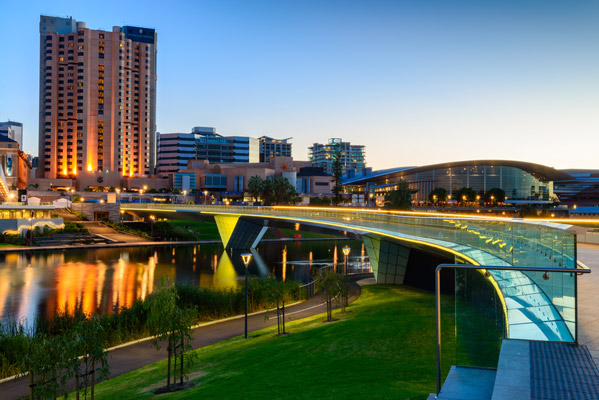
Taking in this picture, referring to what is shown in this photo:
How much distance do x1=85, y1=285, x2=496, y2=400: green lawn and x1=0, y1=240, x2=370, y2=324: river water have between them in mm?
11311

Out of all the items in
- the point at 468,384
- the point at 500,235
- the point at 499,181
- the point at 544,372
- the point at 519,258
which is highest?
the point at 499,181

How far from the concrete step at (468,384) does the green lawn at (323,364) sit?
4.00ft

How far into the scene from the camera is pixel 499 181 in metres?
139

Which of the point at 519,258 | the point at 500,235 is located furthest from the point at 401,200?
the point at 519,258

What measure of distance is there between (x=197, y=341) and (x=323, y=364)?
32.7 feet

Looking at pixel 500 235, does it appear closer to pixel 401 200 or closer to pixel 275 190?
pixel 401 200

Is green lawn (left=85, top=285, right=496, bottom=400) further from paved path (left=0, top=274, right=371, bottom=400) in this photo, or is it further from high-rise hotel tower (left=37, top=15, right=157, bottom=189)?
high-rise hotel tower (left=37, top=15, right=157, bottom=189)

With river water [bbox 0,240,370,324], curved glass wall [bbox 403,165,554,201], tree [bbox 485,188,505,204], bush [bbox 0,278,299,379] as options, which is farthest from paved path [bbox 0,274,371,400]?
curved glass wall [bbox 403,165,554,201]

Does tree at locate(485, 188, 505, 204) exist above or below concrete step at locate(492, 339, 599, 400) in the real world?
above

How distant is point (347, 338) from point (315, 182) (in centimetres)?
16708

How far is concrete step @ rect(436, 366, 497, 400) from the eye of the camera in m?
7.29

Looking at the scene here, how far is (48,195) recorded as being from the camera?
131 metres

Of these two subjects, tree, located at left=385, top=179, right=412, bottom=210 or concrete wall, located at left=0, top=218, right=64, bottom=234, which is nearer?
concrete wall, located at left=0, top=218, right=64, bottom=234

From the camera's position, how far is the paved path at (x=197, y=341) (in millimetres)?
18328
